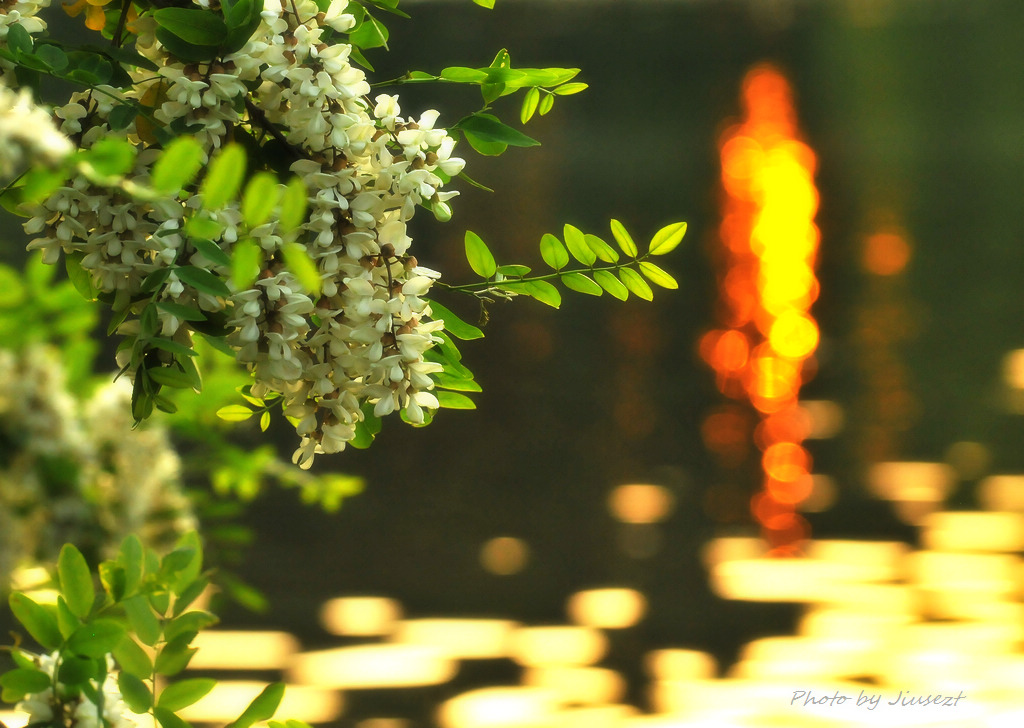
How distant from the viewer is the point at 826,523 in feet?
8.04

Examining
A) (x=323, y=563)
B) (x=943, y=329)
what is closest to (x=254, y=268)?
(x=323, y=563)

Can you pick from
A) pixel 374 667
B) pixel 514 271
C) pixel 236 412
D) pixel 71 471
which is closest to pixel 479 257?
pixel 514 271

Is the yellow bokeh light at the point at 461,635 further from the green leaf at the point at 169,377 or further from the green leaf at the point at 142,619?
the green leaf at the point at 169,377

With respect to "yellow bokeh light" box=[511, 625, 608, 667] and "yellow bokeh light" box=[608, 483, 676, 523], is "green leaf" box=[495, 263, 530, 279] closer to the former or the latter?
"yellow bokeh light" box=[511, 625, 608, 667]

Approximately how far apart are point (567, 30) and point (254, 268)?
748 centimetres

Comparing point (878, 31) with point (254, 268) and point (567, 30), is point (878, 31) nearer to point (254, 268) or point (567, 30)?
point (567, 30)

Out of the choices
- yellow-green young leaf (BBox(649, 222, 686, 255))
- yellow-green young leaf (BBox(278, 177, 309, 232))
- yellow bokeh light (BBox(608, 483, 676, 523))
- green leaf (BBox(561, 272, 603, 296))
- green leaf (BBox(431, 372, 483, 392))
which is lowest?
yellow-green young leaf (BBox(278, 177, 309, 232))

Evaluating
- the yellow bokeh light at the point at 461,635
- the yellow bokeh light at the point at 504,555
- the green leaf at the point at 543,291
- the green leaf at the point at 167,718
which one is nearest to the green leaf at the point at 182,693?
the green leaf at the point at 167,718

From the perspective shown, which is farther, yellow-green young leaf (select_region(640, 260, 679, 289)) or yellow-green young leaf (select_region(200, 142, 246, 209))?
yellow-green young leaf (select_region(640, 260, 679, 289))

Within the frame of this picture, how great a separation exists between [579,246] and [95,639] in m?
0.27

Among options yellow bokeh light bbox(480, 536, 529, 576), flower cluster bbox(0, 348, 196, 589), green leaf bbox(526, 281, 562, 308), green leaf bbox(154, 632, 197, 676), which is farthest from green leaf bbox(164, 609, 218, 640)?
yellow bokeh light bbox(480, 536, 529, 576)

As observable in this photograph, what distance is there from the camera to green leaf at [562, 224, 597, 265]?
0.53 meters

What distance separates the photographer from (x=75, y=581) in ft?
1.55

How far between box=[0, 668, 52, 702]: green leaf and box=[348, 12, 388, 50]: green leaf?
299 millimetres
